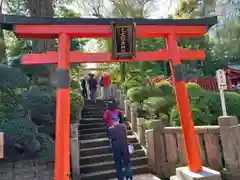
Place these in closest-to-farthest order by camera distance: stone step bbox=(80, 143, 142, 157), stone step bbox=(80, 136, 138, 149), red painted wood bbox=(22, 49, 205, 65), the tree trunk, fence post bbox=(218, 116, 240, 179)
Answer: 1. red painted wood bbox=(22, 49, 205, 65)
2. fence post bbox=(218, 116, 240, 179)
3. stone step bbox=(80, 143, 142, 157)
4. stone step bbox=(80, 136, 138, 149)
5. the tree trunk

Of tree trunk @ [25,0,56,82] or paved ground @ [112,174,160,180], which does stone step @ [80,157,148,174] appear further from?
tree trunk @ [25,0,56,82]

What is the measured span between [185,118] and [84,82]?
393 inches

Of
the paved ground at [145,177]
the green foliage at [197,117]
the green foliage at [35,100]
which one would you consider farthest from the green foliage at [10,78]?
the green foliage at [197,117]

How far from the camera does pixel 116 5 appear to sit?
22.4 meters

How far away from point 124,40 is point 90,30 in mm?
717

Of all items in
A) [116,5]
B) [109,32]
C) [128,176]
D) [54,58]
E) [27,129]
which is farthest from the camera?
[116,5]

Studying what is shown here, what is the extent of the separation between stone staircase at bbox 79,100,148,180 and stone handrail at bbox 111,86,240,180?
0.40 metres

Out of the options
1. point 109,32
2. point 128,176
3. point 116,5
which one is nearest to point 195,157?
point 128,176

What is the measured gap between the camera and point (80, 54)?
17.5 feet

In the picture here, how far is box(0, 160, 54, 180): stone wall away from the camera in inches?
261

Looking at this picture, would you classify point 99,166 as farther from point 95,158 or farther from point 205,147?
point 205,147

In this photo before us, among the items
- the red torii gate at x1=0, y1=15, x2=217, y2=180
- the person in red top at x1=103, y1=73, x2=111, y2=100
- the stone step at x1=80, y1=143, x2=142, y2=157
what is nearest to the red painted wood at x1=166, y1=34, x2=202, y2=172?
the red torii gate at x1=0, y1=15, x2=217, y2=180

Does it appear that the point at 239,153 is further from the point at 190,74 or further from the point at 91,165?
the point at 190,74

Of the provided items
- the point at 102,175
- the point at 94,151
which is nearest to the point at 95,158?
the point at 94,151
